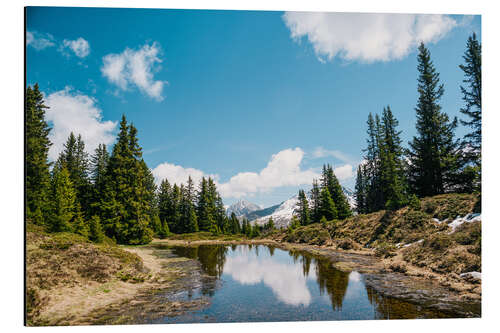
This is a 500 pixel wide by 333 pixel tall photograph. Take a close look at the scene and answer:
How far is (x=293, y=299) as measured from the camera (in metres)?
9.38

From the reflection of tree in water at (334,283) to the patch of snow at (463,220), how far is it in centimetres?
813

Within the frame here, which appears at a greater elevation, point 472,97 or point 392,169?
point 472,97

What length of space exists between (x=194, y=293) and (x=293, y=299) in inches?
168

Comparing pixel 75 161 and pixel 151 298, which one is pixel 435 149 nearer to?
pixel 151 298

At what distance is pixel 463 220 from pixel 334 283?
10.7 meters

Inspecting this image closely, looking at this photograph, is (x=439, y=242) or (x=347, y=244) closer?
(x=439, y=242)

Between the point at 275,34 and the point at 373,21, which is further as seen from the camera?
the point at 275,34

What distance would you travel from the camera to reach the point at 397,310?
25.6 ft

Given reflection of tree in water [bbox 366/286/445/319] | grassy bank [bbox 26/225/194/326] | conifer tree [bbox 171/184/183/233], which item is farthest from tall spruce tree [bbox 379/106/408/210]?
conifer tree [bbox 171/184/183/233]

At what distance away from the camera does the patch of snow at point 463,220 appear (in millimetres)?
14108

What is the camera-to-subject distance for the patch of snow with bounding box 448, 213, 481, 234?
14.1m

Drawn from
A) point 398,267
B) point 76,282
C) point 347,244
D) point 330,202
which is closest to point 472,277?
point 398,267
